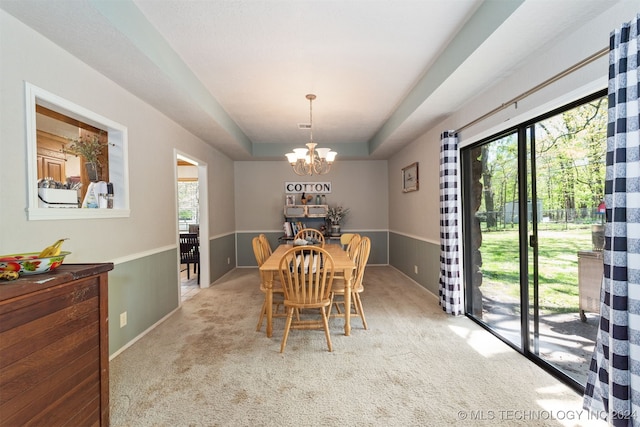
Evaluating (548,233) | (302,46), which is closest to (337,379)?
(548,233)

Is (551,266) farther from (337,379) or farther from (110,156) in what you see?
(110,156)

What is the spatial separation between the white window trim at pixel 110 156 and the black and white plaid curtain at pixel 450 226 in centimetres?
317

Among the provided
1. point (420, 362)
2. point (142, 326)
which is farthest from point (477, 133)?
point (142, 326)

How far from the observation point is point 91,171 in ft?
7.91

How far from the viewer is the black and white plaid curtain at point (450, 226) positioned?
326 cm

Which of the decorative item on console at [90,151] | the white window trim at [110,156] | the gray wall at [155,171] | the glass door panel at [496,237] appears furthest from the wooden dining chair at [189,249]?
the glass door panel at [496,237]

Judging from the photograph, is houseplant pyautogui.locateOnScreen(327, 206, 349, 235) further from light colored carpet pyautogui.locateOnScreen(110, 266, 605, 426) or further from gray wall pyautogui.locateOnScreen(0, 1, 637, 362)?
light colored carpet pyautogui.locateOnScreen(110, 266, 605, 426)

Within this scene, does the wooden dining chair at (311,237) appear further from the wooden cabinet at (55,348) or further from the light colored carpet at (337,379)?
the wooden cabinet at (55,348)

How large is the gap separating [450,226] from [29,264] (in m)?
3.34

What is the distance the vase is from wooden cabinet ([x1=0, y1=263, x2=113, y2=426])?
118 cm

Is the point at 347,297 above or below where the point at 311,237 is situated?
below

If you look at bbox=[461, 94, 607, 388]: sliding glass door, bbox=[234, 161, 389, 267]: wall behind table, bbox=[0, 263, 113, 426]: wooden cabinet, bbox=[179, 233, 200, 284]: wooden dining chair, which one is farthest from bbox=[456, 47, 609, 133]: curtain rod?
bbox=[179, 233, 200, 284]: wooden dining chair

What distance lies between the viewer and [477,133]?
2967 millimetres

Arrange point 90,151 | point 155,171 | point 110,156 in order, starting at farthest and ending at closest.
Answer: point 155,171 < point 110,156 < point 90,151
